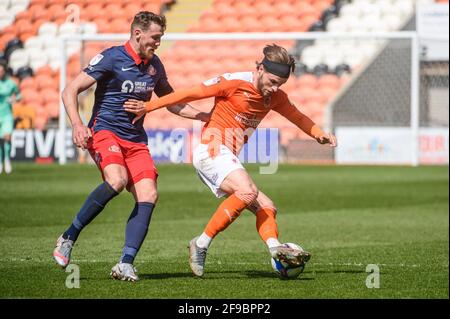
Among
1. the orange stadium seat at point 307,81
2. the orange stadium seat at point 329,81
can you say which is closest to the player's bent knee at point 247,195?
the orange stadium seat at point 307,81

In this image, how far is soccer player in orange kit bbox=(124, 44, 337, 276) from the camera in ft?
26.4

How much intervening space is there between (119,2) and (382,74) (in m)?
7.27

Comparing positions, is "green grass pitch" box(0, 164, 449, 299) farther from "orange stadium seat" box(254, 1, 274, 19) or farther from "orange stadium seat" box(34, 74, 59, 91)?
"orange stadium seat" box(254, 1, 274, 19)

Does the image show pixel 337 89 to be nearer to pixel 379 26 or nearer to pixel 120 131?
pixel 379 26

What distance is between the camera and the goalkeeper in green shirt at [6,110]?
2173 centimetres

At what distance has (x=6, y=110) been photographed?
72.1ft

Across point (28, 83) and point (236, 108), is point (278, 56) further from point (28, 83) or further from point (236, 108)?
point (28, 83)

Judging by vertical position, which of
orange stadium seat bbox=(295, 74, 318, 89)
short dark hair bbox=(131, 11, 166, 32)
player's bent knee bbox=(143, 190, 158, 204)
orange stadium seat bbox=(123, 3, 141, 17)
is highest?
orange stadium seat bbox=(123, 3, 141, 17)

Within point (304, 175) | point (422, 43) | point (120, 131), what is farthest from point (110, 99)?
point (422, 43)

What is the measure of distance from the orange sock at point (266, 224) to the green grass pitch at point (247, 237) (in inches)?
14.5

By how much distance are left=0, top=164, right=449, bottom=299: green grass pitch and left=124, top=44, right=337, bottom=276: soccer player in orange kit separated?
0.36 m

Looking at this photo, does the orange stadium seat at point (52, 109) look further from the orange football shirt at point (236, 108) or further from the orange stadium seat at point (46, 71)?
the orange football shirt at point (236, 108)
